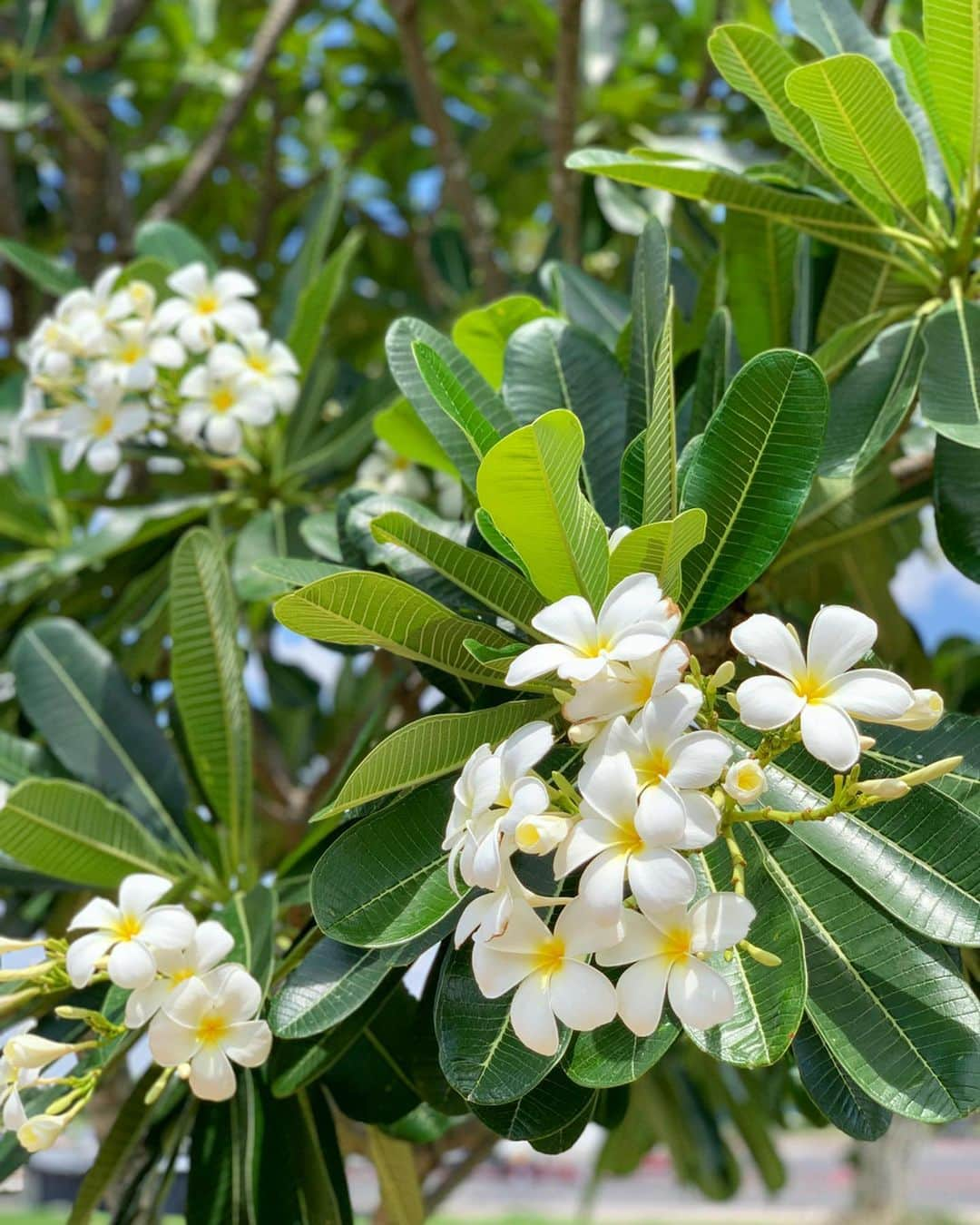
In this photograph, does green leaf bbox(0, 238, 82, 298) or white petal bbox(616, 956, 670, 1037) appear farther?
green leaf bbox(0, 238, 82, 298)

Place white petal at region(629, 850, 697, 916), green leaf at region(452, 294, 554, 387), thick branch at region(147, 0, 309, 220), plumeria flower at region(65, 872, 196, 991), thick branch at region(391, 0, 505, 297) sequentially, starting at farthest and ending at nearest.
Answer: thick branch at region(147, 0, 309, 220) < thick branch at region(391, 0, 505, 297) < green leaf at region(452, 294, 554, 387) < plumeria flower at region(65, 872, 196, 991) < white petal at region(629, 850, 697, 916)

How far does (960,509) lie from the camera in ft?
3.31

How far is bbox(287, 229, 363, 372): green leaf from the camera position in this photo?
1604 millimetres

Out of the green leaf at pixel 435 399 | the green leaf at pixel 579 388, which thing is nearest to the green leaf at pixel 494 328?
the green leaf at pixel 579 388

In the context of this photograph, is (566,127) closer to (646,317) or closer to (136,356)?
(136,356)

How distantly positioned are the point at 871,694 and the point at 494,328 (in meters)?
0.62

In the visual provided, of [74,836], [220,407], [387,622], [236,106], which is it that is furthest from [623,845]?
[236,106]

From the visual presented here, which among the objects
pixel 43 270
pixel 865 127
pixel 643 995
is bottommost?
pixel 43 270

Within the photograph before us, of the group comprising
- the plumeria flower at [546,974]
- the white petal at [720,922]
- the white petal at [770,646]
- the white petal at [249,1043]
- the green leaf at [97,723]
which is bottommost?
the green leaf at [97,723]

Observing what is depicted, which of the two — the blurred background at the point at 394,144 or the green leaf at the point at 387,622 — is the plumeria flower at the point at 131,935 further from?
the blurred background at the point at 394,144

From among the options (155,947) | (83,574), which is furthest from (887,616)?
(83,574)

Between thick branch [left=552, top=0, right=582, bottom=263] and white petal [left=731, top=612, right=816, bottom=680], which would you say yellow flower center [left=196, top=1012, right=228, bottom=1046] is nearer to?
white petal [left=731, top=612, right=816, bottom=680]

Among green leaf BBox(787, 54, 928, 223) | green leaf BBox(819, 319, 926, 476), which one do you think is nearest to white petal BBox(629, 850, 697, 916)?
green leaf BBox(819, 319, 926, 476)

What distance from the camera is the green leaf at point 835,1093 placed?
31.4 inches
